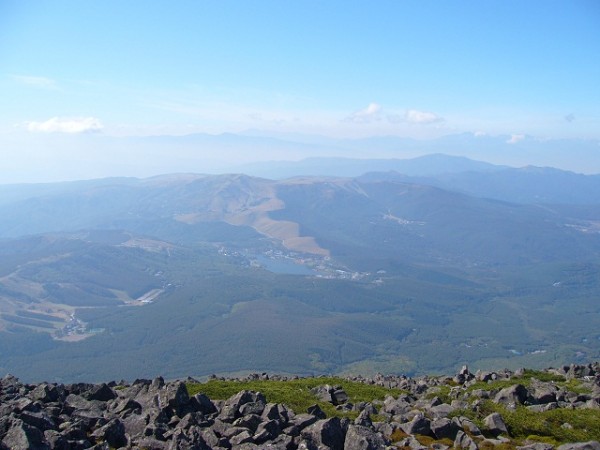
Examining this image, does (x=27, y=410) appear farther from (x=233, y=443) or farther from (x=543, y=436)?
(x=543, y=436)

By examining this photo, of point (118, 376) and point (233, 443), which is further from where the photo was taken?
point (118, 376)

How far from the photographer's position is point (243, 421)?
84.3 feet

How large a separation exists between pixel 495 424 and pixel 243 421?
1293 cm

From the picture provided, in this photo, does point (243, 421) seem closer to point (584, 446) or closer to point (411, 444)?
point (411, 444)

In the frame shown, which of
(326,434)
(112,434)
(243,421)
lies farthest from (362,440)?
(112,434)

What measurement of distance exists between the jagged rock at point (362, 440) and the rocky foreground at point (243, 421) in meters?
0.04

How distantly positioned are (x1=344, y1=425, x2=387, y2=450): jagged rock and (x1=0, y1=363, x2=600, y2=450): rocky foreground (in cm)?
4

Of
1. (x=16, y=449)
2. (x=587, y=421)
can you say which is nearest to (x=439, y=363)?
(x=587, y=421)

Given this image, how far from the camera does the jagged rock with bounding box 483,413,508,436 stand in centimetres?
2700

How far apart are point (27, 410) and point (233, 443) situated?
1100cm

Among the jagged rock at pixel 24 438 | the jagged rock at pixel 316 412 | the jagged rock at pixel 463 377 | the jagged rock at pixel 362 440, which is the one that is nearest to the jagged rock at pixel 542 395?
the jagged rock at pixel 463 377

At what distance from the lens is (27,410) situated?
26.4 m

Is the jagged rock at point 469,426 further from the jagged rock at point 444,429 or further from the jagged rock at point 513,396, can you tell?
the jagged rock at point 513,396

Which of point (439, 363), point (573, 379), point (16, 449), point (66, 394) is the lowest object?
point (439, 363)
